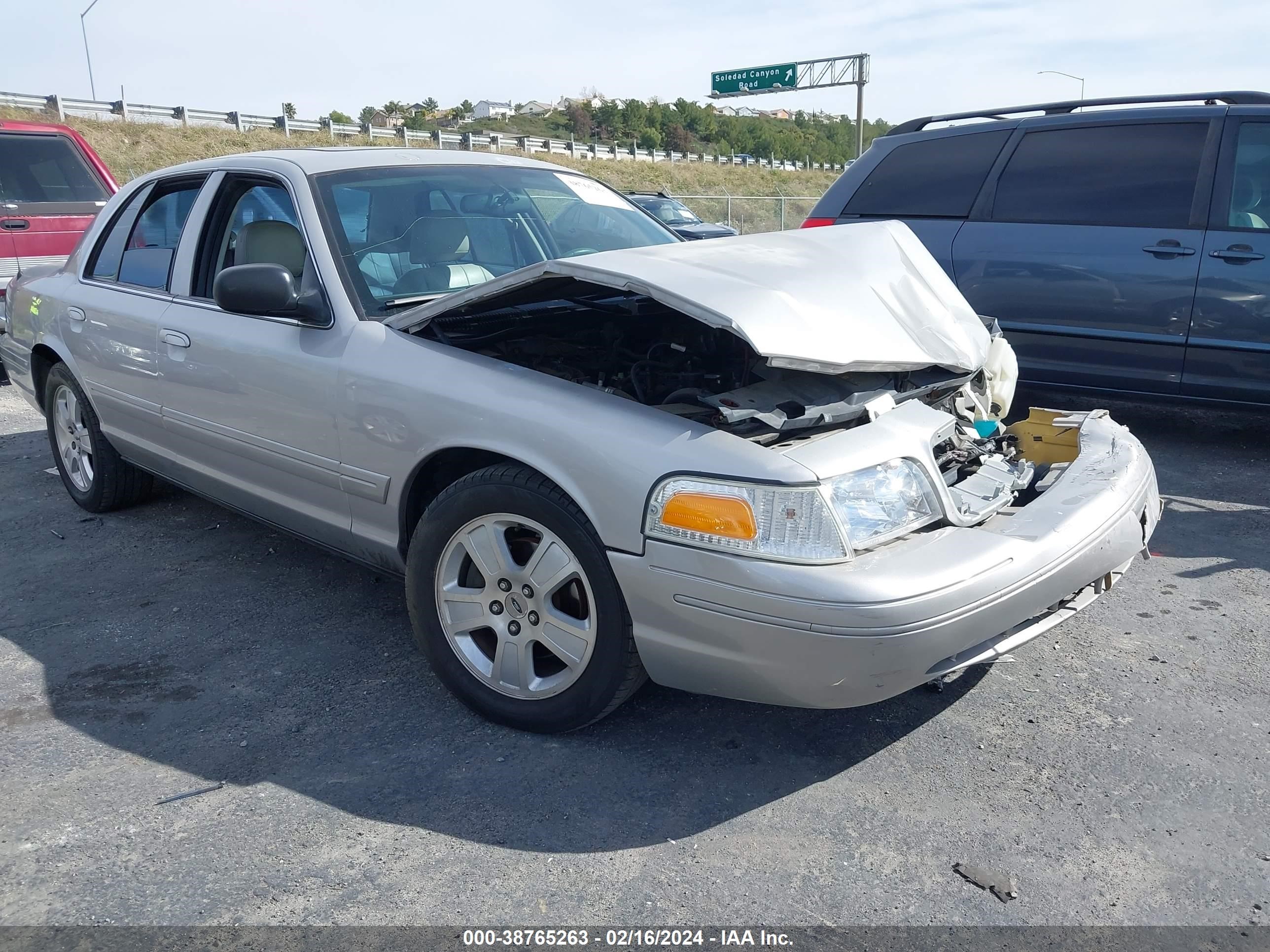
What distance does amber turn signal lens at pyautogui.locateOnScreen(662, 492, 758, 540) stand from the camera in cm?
231

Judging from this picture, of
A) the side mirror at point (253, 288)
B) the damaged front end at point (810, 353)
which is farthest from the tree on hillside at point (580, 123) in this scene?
the side mirror at point (253, 288)

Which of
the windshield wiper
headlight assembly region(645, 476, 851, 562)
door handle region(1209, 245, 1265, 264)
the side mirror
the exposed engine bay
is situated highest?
the side mirror

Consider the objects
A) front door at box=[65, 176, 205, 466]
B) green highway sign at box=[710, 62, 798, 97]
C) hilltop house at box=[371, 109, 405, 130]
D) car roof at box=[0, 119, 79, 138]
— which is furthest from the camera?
hilltop house at box=[371, 109, 405, 130]

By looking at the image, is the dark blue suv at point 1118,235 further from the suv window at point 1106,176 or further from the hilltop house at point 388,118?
the hilltop house at point 388,118

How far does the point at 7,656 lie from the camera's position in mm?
3406

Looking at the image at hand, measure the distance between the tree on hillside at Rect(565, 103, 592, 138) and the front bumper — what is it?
116888 mm

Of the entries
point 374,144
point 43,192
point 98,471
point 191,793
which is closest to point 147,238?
point 98,471

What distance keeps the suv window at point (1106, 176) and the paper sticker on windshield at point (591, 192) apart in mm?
2525

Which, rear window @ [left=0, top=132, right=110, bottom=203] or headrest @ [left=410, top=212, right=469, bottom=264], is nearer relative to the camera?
headrest @ [left=410, top=212, right=469, bottom=264]

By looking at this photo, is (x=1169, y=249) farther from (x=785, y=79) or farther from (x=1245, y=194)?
(x=785, y=79)

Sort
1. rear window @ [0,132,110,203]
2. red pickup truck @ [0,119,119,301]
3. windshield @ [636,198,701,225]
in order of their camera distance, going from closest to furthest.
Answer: red pickup truck @ [0,119,119,301], rear window @ [0,132,110,203], windshield @ [636,198,701,225]

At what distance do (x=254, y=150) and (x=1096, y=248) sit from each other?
24.4 metres

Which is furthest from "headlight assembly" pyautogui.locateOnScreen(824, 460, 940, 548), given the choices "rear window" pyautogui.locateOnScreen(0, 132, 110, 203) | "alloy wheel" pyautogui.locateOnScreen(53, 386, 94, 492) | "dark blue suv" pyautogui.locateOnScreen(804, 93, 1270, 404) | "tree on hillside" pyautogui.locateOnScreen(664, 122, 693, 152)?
"tree on hillside" pyautogui.locateOnScreen(664, 122, 693, 152)

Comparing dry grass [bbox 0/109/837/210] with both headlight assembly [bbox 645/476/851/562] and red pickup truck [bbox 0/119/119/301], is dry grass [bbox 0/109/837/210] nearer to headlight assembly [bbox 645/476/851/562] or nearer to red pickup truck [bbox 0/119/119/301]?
Result: red pickup truck [bbox 0/119/119/301]
